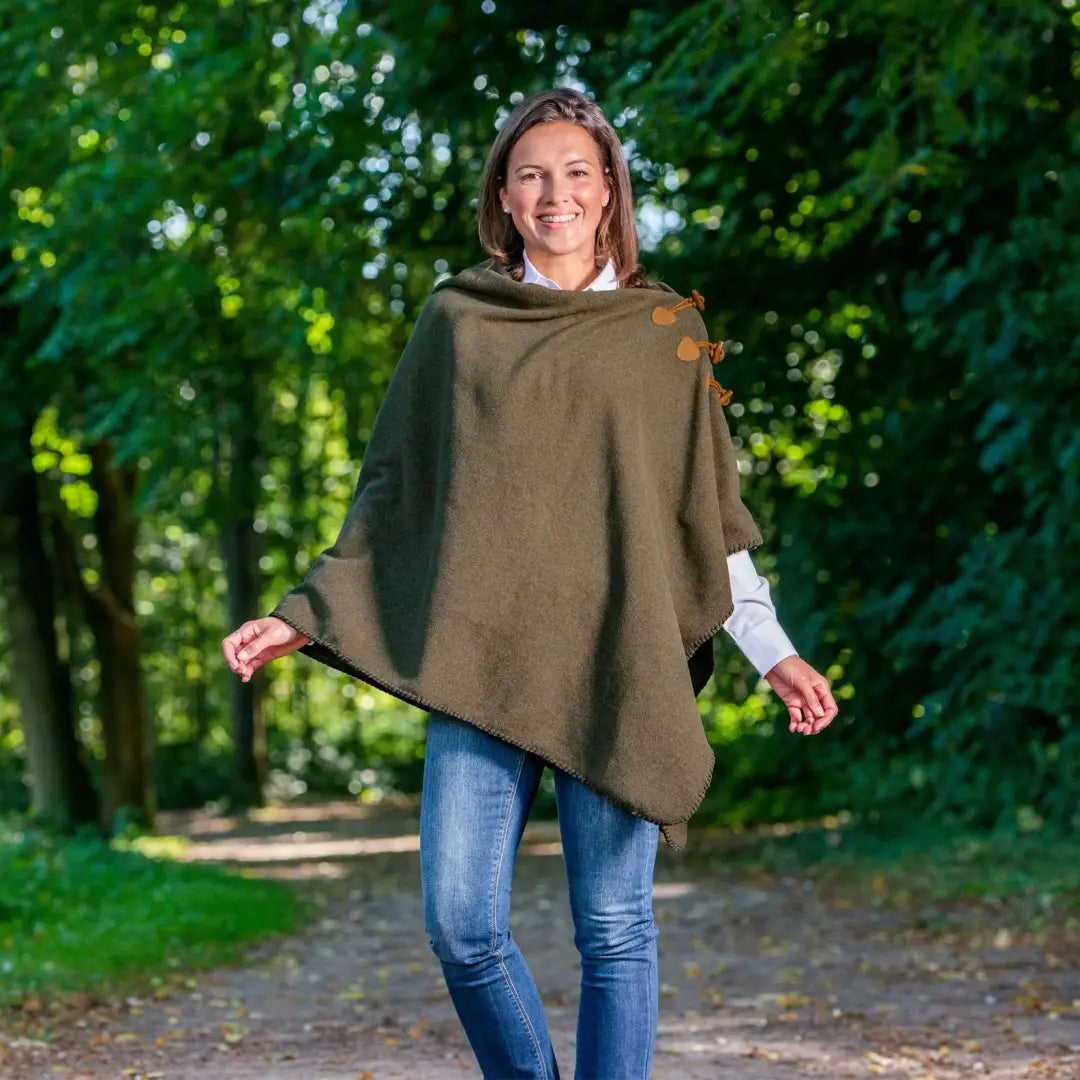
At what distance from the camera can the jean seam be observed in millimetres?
2955

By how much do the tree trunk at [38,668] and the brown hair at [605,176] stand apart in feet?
36.6

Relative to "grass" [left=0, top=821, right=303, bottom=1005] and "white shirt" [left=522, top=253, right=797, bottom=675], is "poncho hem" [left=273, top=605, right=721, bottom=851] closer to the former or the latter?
"white shirt" [left=522, top=253, right=797, bottom=675]

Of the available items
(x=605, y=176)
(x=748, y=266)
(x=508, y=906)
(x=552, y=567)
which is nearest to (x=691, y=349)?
(x=605, y=176)

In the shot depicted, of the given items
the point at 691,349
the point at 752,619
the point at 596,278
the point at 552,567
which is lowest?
the point at 752,619

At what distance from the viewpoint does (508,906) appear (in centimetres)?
294

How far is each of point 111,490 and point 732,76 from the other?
9.49 metres

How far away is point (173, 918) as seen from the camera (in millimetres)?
8359

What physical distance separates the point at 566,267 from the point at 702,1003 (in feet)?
13.1

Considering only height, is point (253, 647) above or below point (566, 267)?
below

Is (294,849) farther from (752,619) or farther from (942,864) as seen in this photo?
(752,619)

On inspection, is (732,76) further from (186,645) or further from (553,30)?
(186,645)

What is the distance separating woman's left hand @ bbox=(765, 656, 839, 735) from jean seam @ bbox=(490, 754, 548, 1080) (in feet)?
1.66

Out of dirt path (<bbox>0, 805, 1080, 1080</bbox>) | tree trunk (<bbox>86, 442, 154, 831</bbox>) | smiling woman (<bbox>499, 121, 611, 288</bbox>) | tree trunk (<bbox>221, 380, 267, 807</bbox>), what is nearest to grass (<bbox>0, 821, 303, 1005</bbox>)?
dirt path (<bbox>0, 805, 1080, 1080</bbox>)

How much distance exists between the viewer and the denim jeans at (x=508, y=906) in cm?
294
